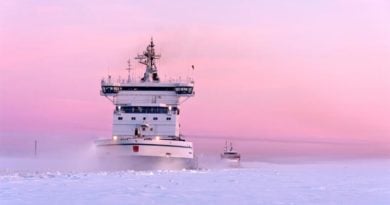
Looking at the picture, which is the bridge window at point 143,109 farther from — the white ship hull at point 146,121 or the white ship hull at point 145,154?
the white ship hull at point 145,154

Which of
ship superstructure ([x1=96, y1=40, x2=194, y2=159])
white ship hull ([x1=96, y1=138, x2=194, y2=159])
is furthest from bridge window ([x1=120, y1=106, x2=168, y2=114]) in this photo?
white ship hull ([x1=96, y1=138, x2=194, y2=159])

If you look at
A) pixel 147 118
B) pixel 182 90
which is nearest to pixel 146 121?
pixel 147 118

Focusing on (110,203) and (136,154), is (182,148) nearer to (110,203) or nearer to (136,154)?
(136,154)

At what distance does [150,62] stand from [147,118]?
261 inches

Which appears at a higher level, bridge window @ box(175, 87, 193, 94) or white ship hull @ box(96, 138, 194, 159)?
bridge window @ box(175, 87, 193, 94)

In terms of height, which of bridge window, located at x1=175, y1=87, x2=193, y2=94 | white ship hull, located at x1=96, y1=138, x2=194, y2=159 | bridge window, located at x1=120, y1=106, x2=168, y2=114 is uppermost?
bridge window, located at x1=175, y1=87, x2=193, y2=94

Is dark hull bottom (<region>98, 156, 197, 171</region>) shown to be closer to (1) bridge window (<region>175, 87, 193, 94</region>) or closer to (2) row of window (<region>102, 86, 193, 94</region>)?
(2) row of window (<region>102, 86, 193, 94</region>)

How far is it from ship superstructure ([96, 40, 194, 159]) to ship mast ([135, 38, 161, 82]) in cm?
146

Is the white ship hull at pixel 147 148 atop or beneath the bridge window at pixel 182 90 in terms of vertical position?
beneath

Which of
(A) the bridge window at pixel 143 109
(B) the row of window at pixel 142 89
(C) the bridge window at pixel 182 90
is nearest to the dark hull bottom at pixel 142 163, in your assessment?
(A) the bridge window at pixel 143 109

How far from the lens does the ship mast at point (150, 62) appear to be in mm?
40125

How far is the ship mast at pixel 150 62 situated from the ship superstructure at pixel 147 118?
146 cm

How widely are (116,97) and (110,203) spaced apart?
25.5m

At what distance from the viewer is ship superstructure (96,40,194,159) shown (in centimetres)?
3259
